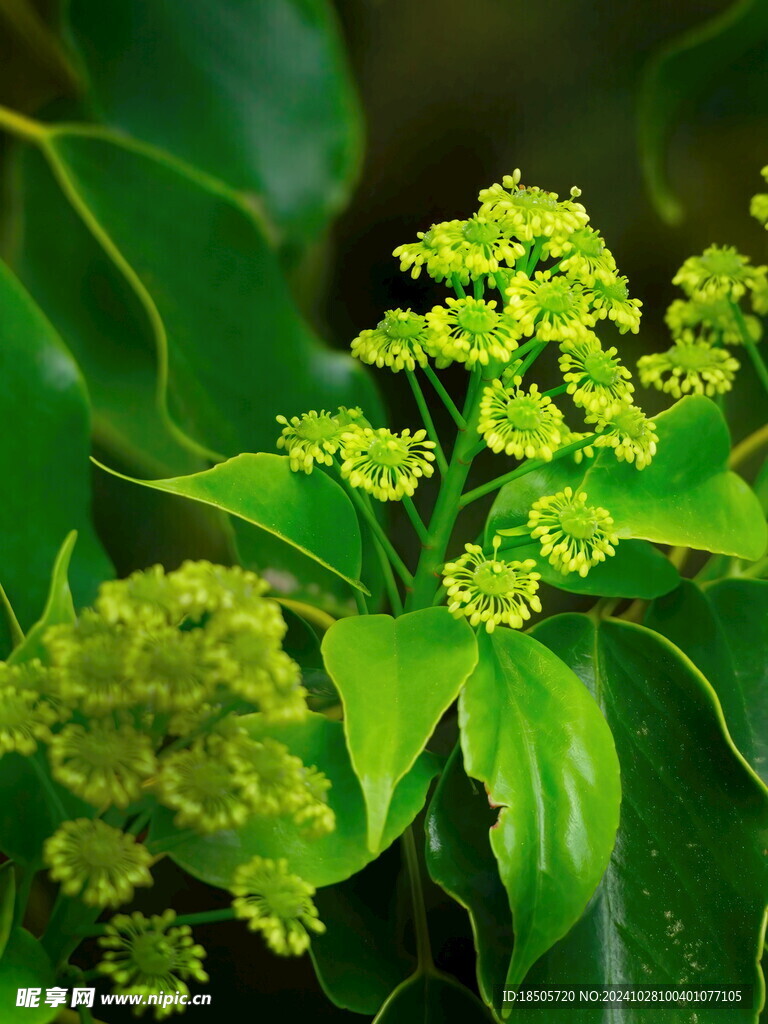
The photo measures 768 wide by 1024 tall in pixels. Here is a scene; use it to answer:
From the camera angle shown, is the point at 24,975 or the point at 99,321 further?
→ the point at 99,321

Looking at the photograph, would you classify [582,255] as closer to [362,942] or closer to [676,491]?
[676,491]

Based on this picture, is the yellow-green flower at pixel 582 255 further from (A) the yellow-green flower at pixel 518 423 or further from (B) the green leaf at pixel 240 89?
(B) the green leaf at pixel 240 89

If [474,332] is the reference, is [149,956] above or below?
below

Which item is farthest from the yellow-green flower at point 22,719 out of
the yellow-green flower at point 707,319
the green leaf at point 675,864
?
the yellow-green flower at point 707,319

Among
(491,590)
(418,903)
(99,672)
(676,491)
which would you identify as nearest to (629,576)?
(676,491)

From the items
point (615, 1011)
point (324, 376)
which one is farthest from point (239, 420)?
point (615, 1011)

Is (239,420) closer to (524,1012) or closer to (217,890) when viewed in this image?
(217,890)

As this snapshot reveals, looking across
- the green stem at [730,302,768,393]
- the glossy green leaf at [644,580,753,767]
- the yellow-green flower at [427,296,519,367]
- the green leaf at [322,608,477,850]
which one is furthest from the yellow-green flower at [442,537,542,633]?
the green stem at [730,302,768,393]

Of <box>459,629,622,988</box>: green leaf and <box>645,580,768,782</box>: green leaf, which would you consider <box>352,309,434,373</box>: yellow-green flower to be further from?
<box>645,580,768,782</box>: green leaf
